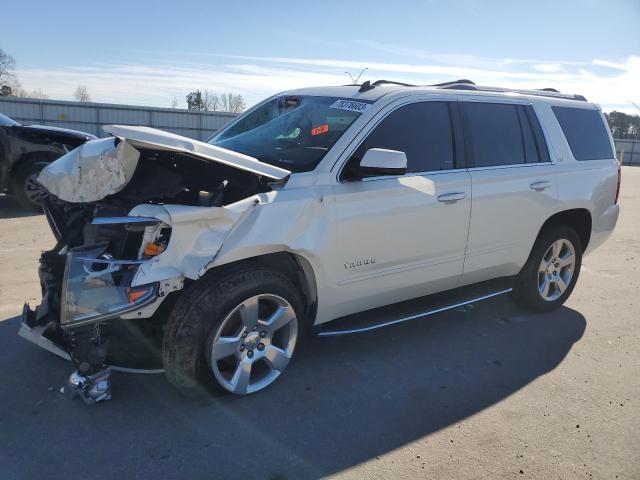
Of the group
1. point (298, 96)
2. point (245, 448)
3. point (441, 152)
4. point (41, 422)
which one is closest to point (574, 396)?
point (441, 152)

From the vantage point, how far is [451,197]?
3.94m

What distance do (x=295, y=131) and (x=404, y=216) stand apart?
1.06 meters

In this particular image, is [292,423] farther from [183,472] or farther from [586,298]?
[586,298]

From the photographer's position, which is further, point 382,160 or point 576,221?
→ point 576,221

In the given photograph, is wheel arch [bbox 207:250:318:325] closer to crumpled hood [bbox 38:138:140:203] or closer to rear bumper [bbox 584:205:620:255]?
crumpled hood [bbox 38:138:140:203]

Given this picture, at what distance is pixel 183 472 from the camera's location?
105 inches

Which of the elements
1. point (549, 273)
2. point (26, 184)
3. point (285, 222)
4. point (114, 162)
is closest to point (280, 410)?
point (285, 222)

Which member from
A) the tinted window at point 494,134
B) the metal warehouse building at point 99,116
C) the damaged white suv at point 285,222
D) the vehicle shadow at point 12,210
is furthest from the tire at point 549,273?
the metal warehouse building at point 99,116

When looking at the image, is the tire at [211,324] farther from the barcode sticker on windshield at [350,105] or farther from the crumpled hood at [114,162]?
the barcode sticker on windshield at [350,105]

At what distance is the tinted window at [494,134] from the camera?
4.24 metres

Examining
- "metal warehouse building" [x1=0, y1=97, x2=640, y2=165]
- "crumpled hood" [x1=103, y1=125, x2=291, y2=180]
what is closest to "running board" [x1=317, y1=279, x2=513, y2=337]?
"crumpled hood" [x1=103, y1=125, x2=291, y2=180]

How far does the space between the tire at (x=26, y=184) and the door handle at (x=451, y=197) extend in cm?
691

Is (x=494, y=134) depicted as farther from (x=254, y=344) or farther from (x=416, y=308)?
(x=254, y=344)

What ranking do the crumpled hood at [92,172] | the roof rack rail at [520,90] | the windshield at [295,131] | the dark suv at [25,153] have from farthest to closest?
the dark suv at [25,153]
the roof rack rail at [520,90]
the windshield at [295,131]
the crumpled hood at [92,172]
